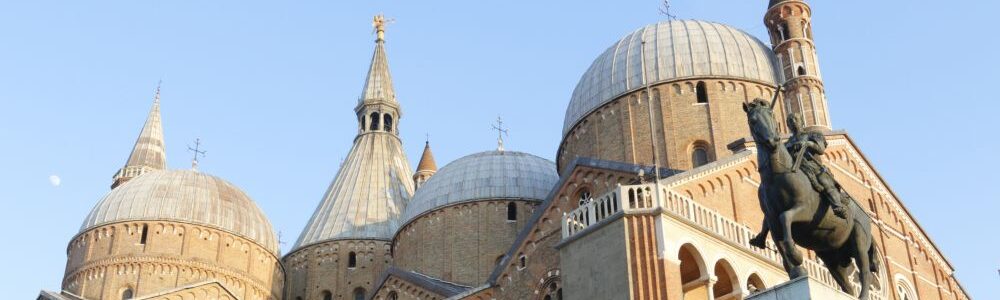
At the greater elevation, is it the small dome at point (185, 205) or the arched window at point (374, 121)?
the arched window at point (374, 121)

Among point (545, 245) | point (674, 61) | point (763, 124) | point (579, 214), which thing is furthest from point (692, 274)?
point (674, 61)

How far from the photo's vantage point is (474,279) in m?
33.6

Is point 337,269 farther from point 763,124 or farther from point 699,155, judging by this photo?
point 763,124

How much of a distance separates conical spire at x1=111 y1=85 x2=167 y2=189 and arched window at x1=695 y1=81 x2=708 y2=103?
36.7 m

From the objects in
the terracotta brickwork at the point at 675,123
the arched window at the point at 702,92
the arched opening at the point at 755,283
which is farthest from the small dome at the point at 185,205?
the arched opening at the point at 755,283

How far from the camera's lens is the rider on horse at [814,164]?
1184 cm

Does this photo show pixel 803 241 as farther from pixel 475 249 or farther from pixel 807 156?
pixel 475 249

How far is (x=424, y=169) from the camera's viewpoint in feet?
161

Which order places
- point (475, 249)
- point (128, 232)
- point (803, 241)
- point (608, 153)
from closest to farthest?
point (803, 241) → point (608, 153) → point (475, 249) → point (128, 232)

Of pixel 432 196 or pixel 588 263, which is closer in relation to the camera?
pixel 588 263

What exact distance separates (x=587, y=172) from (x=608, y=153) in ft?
14.8

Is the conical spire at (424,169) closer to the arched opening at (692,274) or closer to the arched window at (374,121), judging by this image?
the arched window at (374,121)

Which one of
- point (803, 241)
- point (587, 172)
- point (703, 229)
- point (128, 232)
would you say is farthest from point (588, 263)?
point (128, 232)

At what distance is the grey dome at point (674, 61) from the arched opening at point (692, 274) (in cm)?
1151
